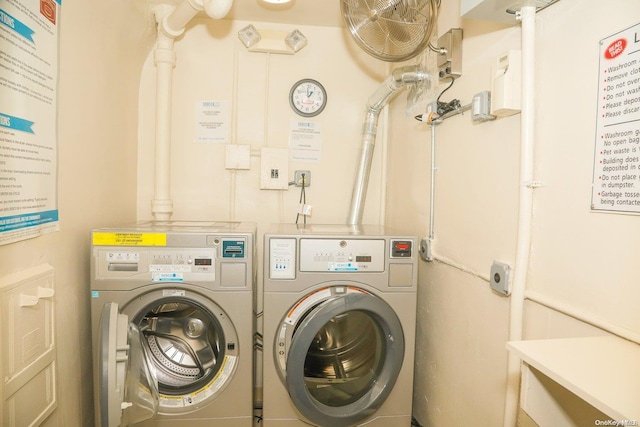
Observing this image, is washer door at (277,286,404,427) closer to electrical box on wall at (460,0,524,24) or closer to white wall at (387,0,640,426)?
white wall at (387,0,640,426)

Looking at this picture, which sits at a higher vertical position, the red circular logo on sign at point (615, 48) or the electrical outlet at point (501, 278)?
the red circular logo on sign at point (615, 48)

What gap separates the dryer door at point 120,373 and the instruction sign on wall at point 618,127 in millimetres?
1399

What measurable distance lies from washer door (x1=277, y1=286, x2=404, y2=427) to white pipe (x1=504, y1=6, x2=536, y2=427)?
0.49 meters

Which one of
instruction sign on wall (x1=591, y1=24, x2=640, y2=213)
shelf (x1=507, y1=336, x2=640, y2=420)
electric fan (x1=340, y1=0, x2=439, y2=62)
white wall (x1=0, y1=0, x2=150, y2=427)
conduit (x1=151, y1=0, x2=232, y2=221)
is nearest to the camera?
shelf (x1=507, y1=336, x2=640, y2=420)

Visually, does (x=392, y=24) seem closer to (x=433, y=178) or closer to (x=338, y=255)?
(x=433, y=178)

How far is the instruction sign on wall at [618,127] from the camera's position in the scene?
0.77 m

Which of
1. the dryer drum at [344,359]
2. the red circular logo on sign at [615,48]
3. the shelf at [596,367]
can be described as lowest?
the dryer drum at [344,359]

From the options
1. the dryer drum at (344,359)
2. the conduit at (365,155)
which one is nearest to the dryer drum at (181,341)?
the dryer drum at (344,359)

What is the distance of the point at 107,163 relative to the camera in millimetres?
1683

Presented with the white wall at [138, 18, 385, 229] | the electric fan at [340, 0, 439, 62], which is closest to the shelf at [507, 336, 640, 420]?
the electric fan at [340, 0, 439, 62]

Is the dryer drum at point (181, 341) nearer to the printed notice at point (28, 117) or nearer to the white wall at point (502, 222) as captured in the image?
the printed notice at point (28, 117)

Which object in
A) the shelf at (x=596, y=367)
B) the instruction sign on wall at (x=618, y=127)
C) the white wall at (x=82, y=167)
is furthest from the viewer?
the white wall at (x=82, y=167)

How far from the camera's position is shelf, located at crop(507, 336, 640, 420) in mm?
565

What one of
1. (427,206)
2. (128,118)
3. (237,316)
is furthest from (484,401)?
(128,118)
